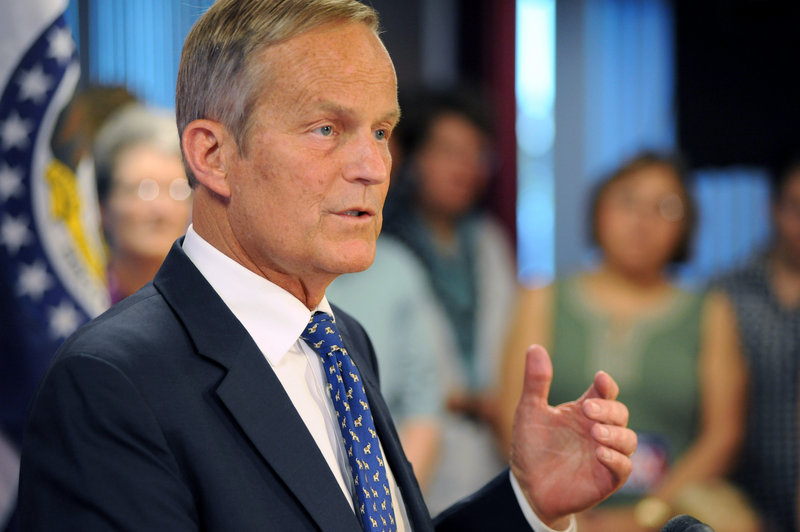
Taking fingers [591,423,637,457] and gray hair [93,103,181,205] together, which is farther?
gray hair [93,103,181,205]

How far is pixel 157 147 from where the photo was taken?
284 cm

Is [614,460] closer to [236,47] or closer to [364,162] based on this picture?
[364,162]

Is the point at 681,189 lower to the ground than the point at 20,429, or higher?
higher

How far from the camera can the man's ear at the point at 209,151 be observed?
1204mm

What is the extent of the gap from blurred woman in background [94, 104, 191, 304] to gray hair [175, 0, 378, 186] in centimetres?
159

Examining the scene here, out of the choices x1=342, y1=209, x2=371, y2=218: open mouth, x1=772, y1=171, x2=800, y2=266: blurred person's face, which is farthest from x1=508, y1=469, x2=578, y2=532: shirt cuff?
x1=772, y1=171, x2=800, y2=266: blurred person's face

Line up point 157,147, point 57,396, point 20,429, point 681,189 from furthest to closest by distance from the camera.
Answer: point 681,189 < point 157,147 < point 20,429 < point 57,396

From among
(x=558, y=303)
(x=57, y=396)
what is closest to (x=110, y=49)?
(x=558, y=303)

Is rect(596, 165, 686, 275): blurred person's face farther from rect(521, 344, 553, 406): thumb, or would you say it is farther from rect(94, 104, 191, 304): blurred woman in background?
rect(521, 344, 553, 406): thumb

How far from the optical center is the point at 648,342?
3342 mm

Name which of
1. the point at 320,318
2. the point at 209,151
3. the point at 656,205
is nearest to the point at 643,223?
the point at 656,205

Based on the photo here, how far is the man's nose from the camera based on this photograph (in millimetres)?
1205

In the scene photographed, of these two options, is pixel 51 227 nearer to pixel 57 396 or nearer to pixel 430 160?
pixel 57 396

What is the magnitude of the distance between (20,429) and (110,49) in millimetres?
1830
